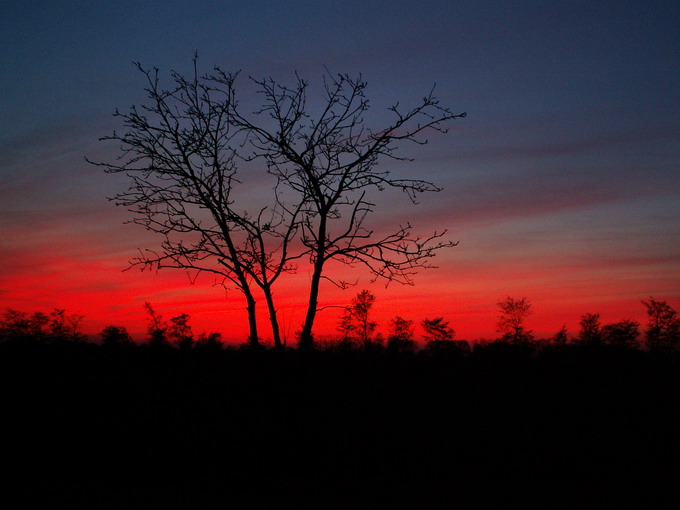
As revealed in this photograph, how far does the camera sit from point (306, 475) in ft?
29.9

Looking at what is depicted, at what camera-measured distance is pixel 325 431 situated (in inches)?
410

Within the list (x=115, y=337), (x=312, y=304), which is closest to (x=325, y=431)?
(x=312, y=304)

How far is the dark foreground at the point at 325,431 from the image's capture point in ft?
27.4

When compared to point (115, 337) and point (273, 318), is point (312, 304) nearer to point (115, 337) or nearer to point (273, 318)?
point (273, 318)

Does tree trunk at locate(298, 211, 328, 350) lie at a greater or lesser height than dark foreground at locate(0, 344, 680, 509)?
greater

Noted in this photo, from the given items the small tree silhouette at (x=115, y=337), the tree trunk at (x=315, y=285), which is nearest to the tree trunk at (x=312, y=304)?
the tree trunk at (x=315, y=285)

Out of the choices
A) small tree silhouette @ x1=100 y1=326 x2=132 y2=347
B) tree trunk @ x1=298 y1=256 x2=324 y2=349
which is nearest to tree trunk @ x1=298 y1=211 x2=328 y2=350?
→ tree trunk @ x1=298 y1=256 x2=324 y2=349

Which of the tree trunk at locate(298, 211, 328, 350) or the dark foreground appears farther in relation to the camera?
the tree trunk at locate(298, 211, 328, 350)

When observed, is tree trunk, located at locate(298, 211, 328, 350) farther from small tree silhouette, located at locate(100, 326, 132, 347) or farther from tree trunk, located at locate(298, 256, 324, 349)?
small tree silhouette, located at locate(100, 326, 132, 347)

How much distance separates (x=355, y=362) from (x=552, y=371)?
472 centimetres

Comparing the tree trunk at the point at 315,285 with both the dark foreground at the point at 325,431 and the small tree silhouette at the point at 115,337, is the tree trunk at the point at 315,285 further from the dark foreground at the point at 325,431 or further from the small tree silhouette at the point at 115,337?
the small tree silhouette at the point at 115,337

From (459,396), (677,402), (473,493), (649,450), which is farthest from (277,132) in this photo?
(677,402)

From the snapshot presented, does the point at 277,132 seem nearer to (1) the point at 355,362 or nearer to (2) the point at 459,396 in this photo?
(1) the point at 355,362

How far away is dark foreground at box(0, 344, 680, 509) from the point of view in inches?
329
